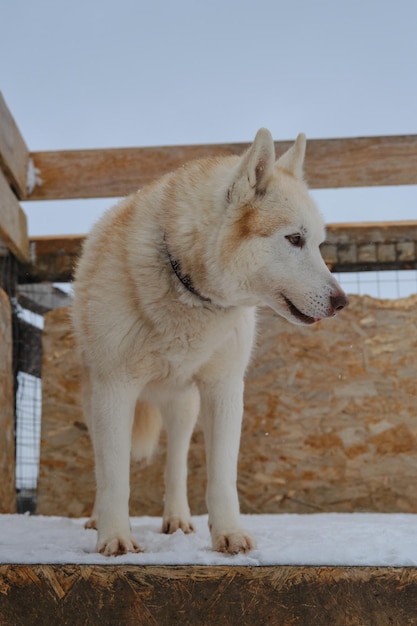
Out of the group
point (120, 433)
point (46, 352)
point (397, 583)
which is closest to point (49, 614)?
point (120, 433)

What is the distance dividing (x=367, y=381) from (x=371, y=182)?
111cm

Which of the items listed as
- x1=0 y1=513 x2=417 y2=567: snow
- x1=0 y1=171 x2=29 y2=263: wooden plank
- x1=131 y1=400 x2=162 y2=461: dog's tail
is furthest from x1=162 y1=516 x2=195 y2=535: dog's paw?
x1=0 y1=171 x2=29 y2=263: wooden plank

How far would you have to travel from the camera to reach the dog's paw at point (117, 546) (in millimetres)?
2111

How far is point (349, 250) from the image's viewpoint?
436 centimetres

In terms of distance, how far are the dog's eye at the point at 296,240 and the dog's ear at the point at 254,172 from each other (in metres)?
0.17

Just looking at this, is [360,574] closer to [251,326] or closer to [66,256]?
[251,326]

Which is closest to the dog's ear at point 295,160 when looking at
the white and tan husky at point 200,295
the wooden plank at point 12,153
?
the white and tan husky at point 200,295

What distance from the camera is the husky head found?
2.14 m

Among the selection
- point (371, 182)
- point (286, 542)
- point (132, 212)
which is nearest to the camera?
point (286, 542)

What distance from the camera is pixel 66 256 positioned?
4535mm

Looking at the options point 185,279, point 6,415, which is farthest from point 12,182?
point 185,279

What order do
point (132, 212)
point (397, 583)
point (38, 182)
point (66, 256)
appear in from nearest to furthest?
point (397, 583)
point (132, 212)
point (38, 182)
point (66, 256)

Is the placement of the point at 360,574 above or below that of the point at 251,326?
below

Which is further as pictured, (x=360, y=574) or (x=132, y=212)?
(x=132, y=212)
